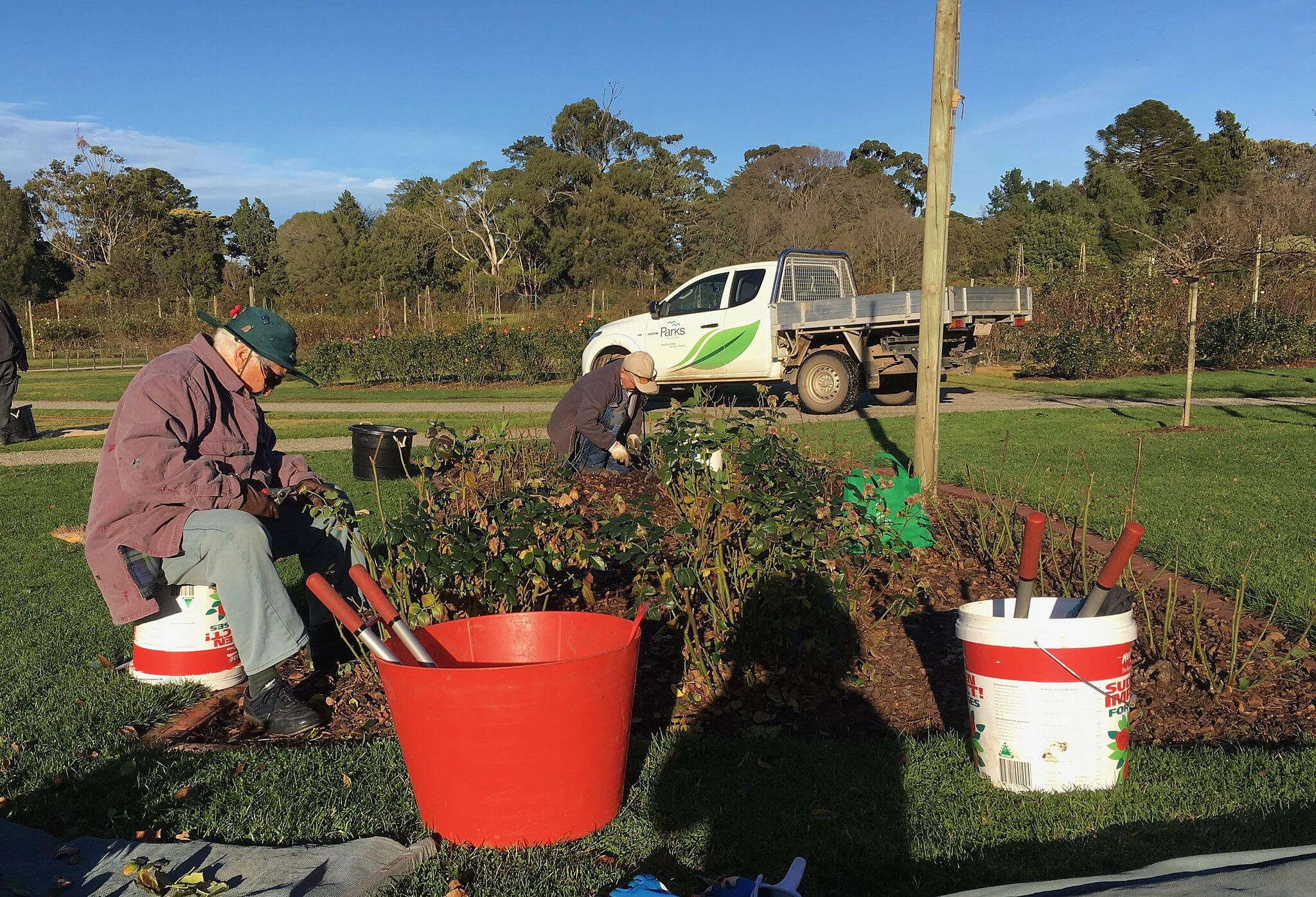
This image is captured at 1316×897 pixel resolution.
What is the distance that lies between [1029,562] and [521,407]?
12.2 m

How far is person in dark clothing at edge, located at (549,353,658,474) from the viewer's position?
22.5 ft

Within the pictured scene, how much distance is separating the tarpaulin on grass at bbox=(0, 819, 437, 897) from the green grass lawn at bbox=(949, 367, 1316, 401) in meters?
13.9

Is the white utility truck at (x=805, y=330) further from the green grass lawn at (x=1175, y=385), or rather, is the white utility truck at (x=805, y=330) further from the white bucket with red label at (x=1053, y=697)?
the white bucket with red label at (x=1053, y=697)

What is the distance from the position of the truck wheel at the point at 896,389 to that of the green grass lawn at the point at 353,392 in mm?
5261

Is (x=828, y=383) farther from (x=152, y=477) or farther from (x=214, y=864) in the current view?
(x=214, y=864)

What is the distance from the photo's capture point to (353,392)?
62.7 ft

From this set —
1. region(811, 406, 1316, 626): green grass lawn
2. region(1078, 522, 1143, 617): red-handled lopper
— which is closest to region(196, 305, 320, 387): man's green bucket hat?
region(1078, 522, 1143, 617): red-handled lopper

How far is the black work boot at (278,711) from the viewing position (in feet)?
11.1

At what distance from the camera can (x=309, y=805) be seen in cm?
277

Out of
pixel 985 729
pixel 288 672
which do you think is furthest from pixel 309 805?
pixel 985 729

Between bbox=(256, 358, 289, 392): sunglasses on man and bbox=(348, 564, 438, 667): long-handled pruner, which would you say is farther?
bbox=(256, 358, 289, 392): sunglasses on man

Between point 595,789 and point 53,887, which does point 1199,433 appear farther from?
point 53,887

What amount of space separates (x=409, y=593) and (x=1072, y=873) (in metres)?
2.42

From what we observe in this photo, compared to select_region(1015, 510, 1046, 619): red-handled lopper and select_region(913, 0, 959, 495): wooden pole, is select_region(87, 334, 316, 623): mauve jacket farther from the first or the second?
select_region(913, 0, 959, 495): wooden pole
